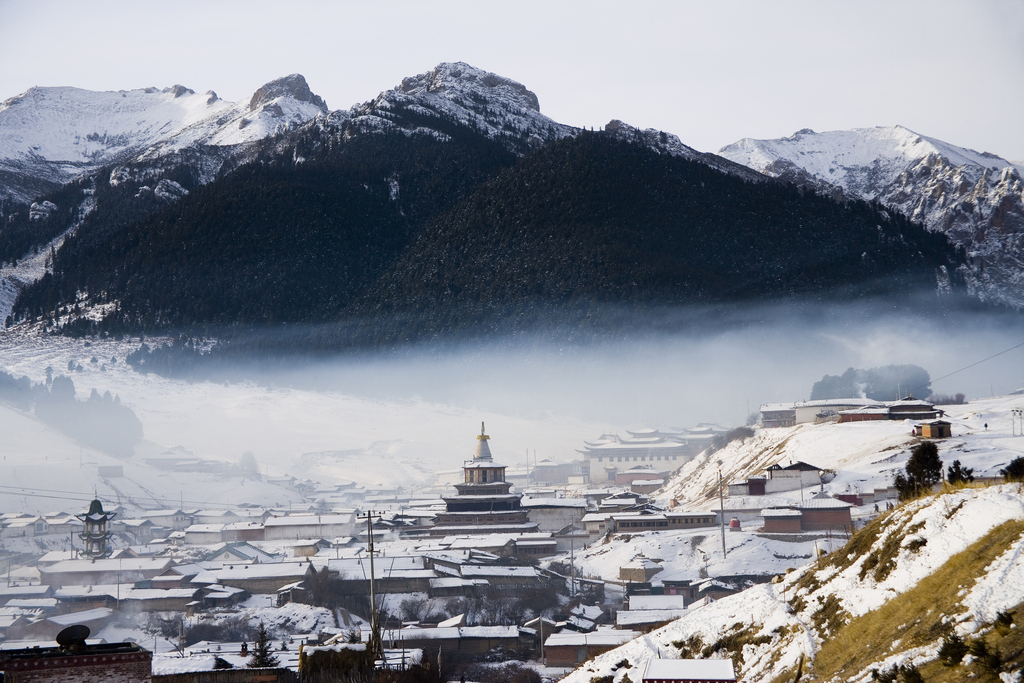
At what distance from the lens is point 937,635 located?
2625cm

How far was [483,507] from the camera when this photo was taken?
124 metres

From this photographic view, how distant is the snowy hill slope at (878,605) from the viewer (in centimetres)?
2656

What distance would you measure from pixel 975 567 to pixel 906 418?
10447cm

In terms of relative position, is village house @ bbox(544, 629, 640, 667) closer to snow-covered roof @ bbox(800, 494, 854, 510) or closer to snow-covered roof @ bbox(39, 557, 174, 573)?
snow-covered roof @ bbox(800, 494, 854, 510)

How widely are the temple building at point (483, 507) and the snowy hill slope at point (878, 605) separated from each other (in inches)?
3072

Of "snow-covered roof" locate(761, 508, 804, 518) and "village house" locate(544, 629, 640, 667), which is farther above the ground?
"snow-covered roof" locate(761, 508, 804, 518)

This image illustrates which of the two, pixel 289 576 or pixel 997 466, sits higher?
pixel 997 466

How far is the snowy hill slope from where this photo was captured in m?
26.6

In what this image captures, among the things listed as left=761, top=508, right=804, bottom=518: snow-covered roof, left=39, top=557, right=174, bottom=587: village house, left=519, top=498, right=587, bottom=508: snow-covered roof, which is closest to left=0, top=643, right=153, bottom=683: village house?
left=39, top=557, right=174, bottom=587: village house

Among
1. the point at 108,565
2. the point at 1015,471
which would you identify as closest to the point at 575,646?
the point at 1015,471

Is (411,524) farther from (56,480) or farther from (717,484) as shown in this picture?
(56,480)

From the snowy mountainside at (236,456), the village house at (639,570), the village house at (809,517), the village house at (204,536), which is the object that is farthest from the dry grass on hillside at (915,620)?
the snowy mountainside at (236,456)

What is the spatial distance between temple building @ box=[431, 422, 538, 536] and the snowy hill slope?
3072 inches

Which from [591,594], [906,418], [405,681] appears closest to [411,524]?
[591,594]
